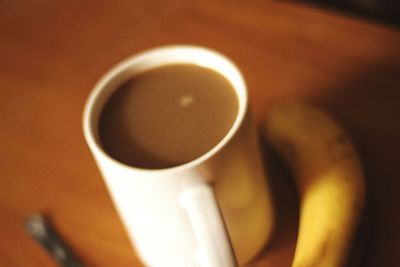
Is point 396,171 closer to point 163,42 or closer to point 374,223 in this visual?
point 374,223

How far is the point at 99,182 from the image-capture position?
548 mm

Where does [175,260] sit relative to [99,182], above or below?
below

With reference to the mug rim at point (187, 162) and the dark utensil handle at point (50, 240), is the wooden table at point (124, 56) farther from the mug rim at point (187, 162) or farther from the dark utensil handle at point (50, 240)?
the mug rim at point (187, 162)

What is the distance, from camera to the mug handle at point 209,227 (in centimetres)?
37

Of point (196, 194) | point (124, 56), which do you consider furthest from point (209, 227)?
point (124, 56)

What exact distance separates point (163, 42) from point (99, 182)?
0.18 m

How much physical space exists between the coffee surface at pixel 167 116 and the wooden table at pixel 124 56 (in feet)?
0.37

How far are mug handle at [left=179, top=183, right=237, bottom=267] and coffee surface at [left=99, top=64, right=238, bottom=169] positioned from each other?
36 millimetres

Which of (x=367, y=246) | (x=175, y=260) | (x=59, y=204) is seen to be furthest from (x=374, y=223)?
(x=59, y=204)

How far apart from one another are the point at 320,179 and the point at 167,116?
123mm

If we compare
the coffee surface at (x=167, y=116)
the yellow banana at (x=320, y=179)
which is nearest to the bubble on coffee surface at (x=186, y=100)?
the coffee surface at (x=167, y=116)

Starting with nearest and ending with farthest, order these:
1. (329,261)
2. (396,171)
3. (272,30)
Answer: (329,261), (396,171), (272,30)

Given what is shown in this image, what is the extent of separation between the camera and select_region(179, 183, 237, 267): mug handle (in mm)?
373

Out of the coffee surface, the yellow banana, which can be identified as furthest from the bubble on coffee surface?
the yellow banana
